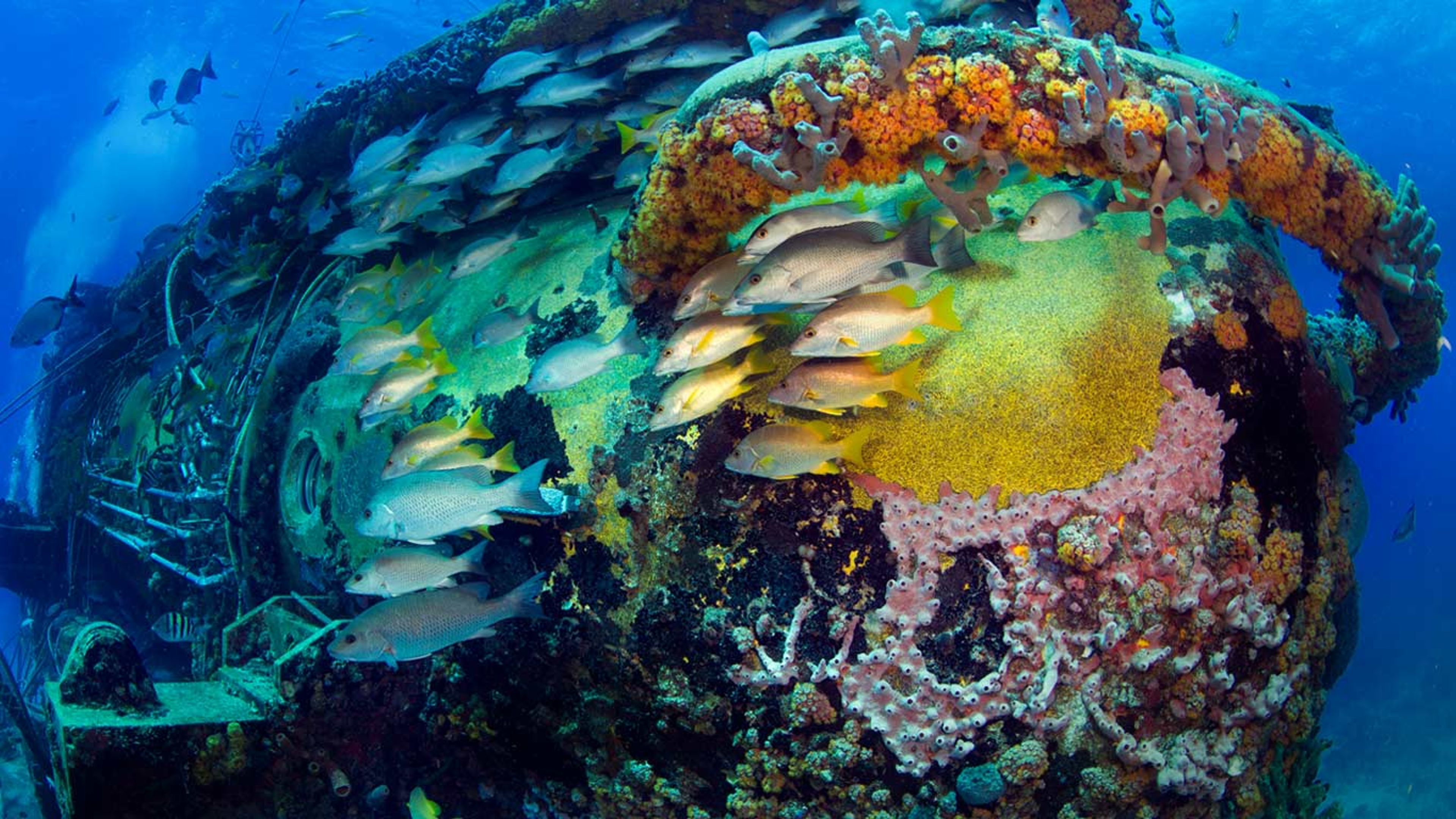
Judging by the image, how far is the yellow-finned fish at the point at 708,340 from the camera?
135 inches

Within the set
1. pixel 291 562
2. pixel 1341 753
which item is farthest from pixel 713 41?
pixel 1341 753

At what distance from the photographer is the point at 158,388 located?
8477 millimetres

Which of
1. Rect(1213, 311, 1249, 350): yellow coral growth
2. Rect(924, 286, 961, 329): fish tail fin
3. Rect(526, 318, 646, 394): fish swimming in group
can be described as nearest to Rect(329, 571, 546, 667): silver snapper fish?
Rect(526, 318, 646, 394): fish swimming in group

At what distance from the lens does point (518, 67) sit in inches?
237

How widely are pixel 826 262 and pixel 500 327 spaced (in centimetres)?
253

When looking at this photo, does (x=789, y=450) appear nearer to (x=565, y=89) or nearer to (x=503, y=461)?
(x=503, y=461)

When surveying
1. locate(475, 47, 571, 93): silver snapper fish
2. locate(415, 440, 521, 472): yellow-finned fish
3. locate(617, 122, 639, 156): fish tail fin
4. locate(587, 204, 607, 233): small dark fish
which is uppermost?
locate(475, 47, 571, 93): silver snapper fish

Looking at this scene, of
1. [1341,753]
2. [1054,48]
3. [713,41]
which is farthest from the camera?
[1341,753]

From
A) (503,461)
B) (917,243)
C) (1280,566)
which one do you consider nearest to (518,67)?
(503,461)

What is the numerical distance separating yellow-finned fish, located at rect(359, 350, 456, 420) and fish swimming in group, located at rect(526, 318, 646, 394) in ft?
2.93

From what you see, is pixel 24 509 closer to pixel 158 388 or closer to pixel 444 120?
pixel 158 388

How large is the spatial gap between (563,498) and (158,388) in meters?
7.32

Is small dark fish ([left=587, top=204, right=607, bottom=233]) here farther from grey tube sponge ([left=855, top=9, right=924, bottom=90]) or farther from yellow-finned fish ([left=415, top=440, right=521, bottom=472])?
grey tube sponge ([left=855, top=9, right=924, bottom=90])

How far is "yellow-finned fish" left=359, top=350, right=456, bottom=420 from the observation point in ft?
14.8
